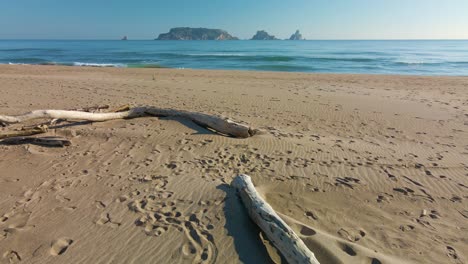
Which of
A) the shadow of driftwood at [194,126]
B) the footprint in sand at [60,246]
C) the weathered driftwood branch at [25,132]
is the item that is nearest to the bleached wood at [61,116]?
the weathered driftwood branch at [25,132]

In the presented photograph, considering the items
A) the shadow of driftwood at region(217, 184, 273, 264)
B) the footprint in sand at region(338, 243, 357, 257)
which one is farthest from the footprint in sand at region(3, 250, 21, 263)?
the footprint in sand at region(338, 243, 357, 257)

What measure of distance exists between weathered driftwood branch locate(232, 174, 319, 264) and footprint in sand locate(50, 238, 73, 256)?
195cm

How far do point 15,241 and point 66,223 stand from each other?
1.62 ft

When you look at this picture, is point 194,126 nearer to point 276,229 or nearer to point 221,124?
point 221,124

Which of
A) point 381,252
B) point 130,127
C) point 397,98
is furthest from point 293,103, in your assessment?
point 381,252

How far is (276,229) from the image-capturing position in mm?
3152

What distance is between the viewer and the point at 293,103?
1041 cm

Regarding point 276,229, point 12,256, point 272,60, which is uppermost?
point 276,229

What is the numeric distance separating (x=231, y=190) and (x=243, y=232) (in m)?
0.90

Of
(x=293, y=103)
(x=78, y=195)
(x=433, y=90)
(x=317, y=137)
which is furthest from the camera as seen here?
(x=433, y=90)

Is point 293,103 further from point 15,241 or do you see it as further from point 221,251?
point 15,241

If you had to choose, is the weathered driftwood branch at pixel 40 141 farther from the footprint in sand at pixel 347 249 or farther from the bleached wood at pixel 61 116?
the footprint in sand at pixel 347 249

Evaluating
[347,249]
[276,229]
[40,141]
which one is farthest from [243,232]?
[40,141]

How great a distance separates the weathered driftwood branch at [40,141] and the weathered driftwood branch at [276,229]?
374cm
